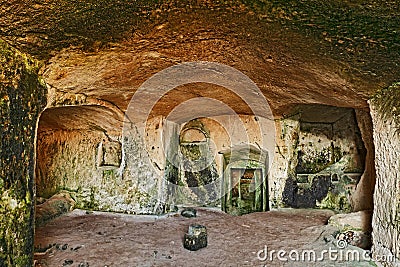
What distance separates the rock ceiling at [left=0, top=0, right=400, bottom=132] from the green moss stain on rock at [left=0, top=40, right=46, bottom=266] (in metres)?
0.12

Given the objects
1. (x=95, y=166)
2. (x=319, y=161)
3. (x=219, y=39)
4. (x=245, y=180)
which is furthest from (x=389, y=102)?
(x=245, y=180)

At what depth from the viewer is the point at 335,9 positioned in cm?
143

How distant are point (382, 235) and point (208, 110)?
2704mm

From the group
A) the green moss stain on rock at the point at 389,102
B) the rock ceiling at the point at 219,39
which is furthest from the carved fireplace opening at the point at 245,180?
the green moss stain on rock at the point at 389,102

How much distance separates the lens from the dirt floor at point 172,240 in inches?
102

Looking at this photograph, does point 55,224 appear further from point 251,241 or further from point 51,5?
point 51,5

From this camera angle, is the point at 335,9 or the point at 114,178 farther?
the point at 114,178

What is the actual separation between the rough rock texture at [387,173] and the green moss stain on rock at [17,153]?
2061 mm

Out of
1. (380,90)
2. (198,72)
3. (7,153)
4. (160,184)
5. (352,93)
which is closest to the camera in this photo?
(7,153)

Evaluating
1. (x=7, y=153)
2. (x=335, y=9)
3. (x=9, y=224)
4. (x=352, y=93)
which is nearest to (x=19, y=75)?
(x=7, y=153)

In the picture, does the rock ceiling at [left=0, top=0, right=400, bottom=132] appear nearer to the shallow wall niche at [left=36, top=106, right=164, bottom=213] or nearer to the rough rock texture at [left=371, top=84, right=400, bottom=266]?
the rough rock texture at [left=371, top=84, right=400, bottom=266]

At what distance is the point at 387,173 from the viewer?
2225 mm

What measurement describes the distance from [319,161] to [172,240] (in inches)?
113

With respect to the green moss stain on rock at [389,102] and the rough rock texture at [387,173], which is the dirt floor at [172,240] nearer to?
the rough rock texture at [387,173]
